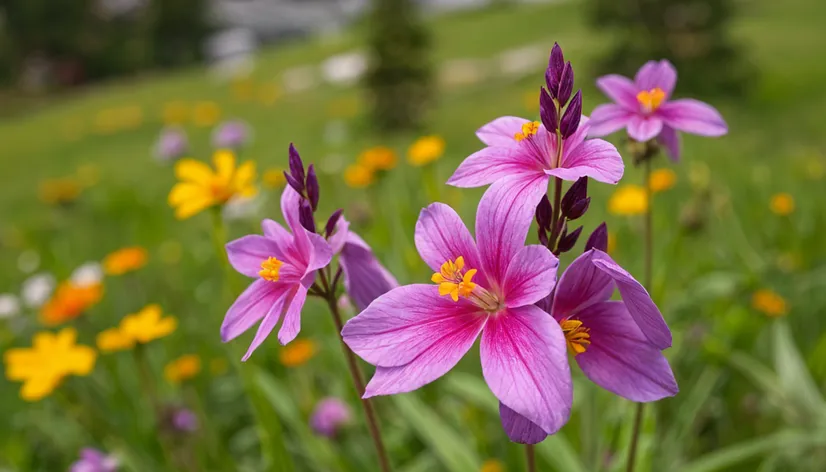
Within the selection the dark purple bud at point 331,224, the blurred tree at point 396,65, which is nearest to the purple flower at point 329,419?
the dark purple bud at point 331,224

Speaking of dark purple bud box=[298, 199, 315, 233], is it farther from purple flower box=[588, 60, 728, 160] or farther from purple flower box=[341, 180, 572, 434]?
purple flower box=[588, 60, 728, 160]

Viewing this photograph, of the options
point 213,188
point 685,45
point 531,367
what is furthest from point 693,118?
point 685,45

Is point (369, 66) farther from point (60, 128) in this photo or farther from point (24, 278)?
point (60, 128)

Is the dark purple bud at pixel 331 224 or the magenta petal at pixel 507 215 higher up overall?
the dark purple bud at pixel 331 224

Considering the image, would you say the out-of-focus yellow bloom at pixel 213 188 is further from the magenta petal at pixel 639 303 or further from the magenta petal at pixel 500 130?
the magenta petal at pixel 639 303

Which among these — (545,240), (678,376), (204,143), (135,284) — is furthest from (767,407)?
(204,143)

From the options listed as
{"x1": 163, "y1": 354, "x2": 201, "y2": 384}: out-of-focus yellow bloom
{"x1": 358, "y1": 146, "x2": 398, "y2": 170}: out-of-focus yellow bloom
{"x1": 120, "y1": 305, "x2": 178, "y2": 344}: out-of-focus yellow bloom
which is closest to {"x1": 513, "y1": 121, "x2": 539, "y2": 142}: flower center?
{"x1": 120, "y1": 305, "x2": 178, "y2": 344}: out-of-focus yellow bloom
